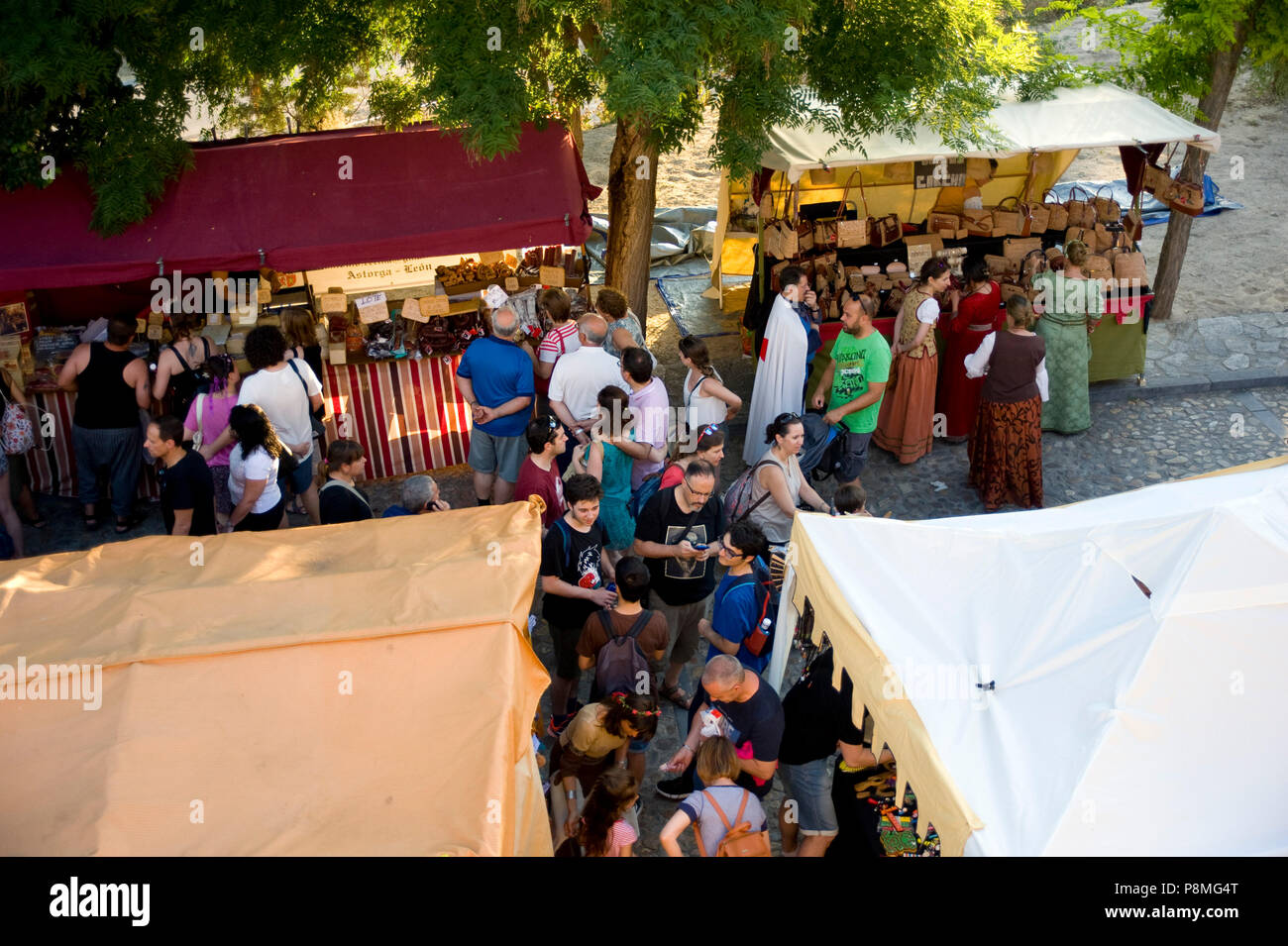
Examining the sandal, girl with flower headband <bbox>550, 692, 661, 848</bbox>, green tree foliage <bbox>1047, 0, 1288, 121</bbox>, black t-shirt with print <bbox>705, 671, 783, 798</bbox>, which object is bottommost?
the sandal

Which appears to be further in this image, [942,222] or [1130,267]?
[942,222]

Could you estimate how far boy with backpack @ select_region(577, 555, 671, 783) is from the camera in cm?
547

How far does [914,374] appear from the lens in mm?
8820

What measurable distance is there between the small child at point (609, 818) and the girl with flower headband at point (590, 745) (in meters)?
0.25

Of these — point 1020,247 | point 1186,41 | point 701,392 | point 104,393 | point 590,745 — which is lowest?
point 590,745

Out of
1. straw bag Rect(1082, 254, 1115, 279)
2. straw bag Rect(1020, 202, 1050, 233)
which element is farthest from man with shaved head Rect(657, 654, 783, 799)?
straw bag Rect(1020, 202, 1050, 233)

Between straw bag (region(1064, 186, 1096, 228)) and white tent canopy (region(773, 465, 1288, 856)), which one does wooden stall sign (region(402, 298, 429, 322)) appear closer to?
white tent canopy (region(773, 465, 1288, 856))

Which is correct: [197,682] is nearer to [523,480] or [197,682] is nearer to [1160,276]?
[523,480]

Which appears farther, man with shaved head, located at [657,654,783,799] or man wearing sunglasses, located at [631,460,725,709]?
man wearing sunglasses, located at [631,460,725,709]

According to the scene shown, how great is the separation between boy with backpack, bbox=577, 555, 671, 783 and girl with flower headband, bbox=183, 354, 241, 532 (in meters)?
3.01

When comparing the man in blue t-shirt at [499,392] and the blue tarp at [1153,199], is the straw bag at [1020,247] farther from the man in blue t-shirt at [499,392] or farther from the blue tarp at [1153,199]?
the man in blue t-shirt at [499,392]

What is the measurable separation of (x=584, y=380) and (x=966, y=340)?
350 cm

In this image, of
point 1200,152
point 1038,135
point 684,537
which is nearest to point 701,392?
point 684,537

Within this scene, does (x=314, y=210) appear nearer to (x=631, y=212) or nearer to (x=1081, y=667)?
(x=631, y=212)
